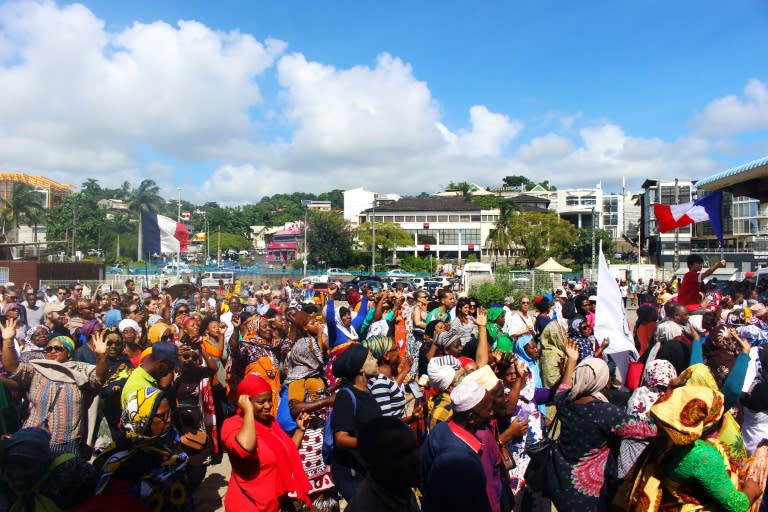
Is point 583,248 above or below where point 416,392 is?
above

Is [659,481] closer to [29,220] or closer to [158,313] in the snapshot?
[158,313]

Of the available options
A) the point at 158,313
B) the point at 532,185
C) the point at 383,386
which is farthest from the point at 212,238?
the point at 383,386

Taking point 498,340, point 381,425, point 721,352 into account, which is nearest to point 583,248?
point 498,340

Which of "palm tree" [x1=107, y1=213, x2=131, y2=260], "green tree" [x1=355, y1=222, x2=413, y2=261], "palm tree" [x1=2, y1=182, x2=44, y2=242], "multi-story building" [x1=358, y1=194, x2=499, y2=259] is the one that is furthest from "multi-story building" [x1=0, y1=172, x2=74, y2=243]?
"multi-story building" [x1=358, y1=194, x2=499, y2=259]

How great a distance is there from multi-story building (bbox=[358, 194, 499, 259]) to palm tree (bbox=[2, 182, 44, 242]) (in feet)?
115

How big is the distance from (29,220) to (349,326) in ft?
212

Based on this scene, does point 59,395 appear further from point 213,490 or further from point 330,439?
point 330,439

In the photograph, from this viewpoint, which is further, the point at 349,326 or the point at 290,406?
the point at 349,326

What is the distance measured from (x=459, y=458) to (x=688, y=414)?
104cm

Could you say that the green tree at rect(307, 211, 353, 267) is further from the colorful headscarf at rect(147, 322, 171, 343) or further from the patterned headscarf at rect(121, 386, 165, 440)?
the patterned headscarf at rect(121, 386, 165, 440)

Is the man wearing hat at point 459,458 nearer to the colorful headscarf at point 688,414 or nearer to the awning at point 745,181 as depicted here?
the colorful headscarf at point 688,414

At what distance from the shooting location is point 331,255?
65.8 meters

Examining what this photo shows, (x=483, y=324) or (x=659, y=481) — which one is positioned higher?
(x=483, y=324)

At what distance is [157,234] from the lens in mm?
20516
